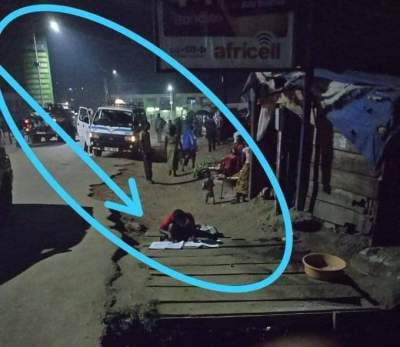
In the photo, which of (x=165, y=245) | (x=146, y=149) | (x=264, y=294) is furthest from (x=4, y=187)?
(x=264, y=294)

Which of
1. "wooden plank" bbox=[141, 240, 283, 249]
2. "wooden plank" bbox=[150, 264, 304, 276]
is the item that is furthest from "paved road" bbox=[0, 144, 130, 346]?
"wooden plank" bbox=[141, 240, 283, 249]

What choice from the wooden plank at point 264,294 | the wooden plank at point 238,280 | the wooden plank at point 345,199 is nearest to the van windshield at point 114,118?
the wooden plank at point 345,199

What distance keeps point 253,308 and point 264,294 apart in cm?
52

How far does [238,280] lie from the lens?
23.1 ft

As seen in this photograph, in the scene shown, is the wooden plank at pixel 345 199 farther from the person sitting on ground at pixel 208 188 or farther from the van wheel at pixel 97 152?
the van wheel at pixel 97 152

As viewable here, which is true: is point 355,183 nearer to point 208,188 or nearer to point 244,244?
point 244,244

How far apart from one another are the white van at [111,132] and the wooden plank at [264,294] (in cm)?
1297

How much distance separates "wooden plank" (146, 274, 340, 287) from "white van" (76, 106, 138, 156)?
493 inches

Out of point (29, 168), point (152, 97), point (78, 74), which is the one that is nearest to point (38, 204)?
point (29, 168)

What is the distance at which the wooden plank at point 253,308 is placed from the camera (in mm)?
5977

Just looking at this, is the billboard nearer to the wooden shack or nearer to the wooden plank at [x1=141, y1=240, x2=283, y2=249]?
the wooden shack

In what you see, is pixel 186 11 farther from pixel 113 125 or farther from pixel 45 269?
pixel 113 125

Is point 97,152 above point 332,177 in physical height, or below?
below

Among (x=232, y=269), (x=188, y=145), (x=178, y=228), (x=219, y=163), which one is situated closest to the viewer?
(x=232, y=269)
